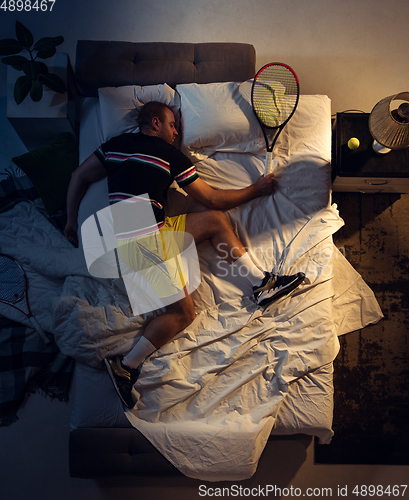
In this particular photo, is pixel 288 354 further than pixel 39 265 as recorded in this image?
No

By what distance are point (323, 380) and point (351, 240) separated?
91 cm

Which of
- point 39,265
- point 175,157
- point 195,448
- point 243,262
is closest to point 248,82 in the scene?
point 175,157

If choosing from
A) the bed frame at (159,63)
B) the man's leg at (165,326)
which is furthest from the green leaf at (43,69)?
the man's leg at (165,326)

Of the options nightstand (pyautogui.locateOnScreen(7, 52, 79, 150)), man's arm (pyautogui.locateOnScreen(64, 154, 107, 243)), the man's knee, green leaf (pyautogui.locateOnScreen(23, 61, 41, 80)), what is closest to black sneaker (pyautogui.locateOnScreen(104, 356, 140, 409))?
the man's knee

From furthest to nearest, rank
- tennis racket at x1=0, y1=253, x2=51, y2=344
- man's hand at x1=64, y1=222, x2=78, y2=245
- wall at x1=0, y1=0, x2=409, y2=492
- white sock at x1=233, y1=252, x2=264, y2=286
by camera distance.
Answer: wall at x1=0, y1=0, x2=409, y2=492 → man's hand at x1=64, y1=222, x2=78, y2=245 → tennis racket at x1=0, y1=253, x2=51, y2=344 → white sock at x1=233, y1=252, x2=264, y2=286

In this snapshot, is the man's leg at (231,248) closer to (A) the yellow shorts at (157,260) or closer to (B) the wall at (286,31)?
(A) the yellow shorts at (157,260)

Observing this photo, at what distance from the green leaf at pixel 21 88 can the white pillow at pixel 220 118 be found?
836 mm

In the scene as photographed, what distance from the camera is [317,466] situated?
197 centimetres

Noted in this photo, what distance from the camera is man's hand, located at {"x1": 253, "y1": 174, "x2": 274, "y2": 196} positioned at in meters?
1.91

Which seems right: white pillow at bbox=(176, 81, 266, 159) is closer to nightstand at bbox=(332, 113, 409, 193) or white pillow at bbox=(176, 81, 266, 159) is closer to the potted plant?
nightstand at bbox=(332, 113, 409, 193)

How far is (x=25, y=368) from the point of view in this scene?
1.94 metres

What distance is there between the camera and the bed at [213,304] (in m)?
1.67

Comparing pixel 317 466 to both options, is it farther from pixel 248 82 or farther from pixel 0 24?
pixel 0 24

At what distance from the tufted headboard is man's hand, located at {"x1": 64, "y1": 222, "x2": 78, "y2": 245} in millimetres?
835
